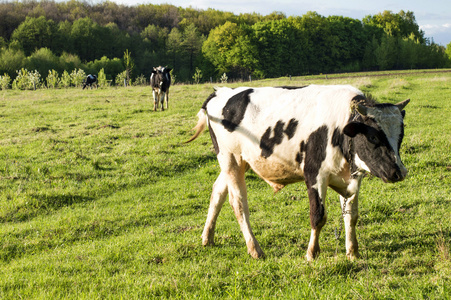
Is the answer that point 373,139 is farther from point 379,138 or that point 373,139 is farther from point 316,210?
point 316,210

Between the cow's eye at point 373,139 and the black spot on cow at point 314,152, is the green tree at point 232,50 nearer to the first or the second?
the black spot on cow at point 314,152

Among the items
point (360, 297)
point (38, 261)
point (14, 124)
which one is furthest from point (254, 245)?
point (14, 124)

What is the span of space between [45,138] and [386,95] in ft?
61.2

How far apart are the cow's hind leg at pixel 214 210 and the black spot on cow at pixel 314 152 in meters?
1.61

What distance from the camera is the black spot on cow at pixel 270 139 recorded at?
5.38m

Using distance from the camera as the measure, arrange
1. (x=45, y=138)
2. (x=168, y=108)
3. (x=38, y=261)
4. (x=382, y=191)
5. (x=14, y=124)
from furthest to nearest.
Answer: (x=168, y=108) < (x=14, y=124) < (x=45, y=138) < (x=382, y=191) < (x=38, y=261)

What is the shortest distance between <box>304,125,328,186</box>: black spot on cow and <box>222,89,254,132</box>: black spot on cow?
120 centimetres

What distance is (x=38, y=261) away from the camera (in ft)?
19.9

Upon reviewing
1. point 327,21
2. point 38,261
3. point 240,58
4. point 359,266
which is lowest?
point 38,261

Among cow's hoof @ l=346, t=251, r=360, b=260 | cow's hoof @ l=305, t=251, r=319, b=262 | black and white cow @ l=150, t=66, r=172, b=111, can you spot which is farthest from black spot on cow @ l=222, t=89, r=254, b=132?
black and white cow @ l=150, t=66, r=172, b=111

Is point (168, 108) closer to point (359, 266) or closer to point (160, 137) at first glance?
point (160, 137)

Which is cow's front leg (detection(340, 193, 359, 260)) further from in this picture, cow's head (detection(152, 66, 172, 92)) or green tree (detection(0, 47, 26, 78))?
green tree (detection(0, 47, 26, 78))

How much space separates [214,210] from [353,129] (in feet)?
8.86

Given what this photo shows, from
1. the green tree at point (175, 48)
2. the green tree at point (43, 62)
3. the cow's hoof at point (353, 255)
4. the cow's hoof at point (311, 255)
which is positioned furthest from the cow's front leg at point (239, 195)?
the green tree at point (175, 48)
